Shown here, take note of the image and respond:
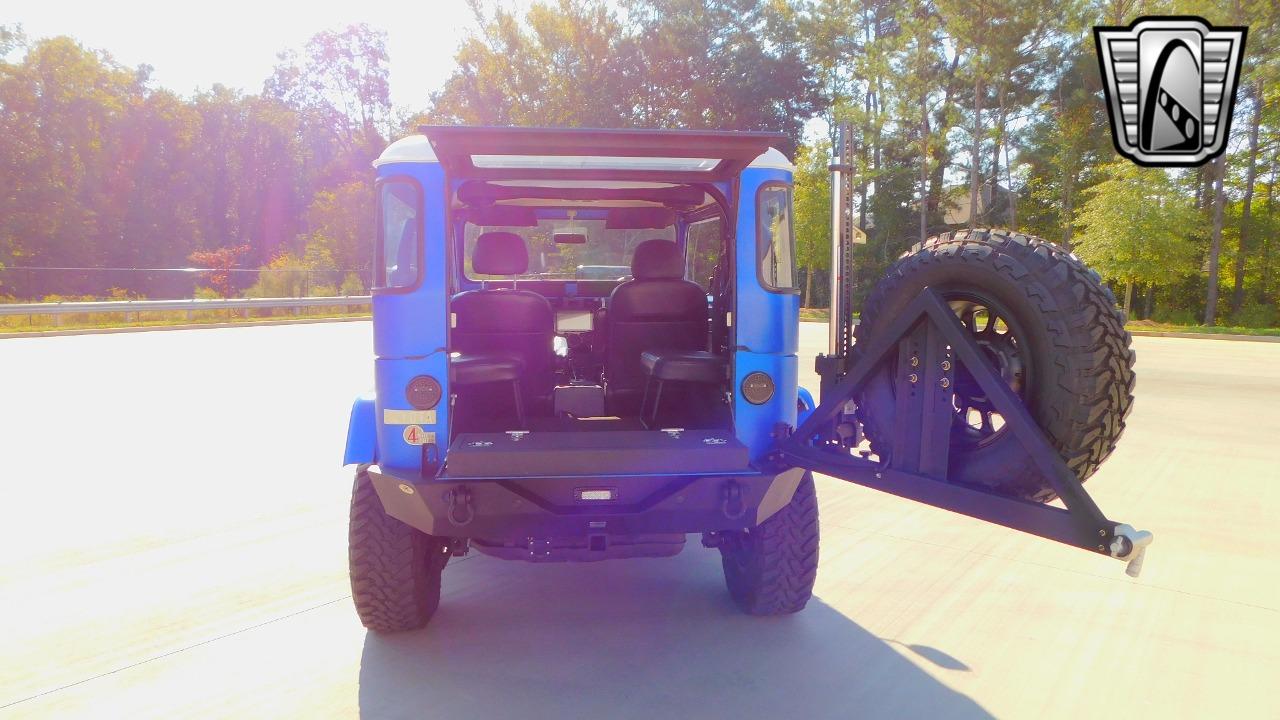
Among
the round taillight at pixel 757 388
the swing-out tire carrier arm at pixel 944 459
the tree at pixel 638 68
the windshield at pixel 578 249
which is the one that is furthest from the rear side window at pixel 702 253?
the tree at pixel 638 68

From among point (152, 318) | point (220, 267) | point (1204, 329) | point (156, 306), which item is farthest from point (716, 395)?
point (220, 267)

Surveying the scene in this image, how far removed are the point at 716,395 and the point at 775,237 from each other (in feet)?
2.95

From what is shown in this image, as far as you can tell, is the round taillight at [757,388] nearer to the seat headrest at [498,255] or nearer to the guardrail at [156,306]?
the seat headrest at [498,255]

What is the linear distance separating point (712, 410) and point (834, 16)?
142ft

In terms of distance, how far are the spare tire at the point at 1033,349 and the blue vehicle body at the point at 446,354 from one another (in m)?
0.67

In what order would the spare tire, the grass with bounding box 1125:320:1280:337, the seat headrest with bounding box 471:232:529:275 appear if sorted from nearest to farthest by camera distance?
the spare tire → the seat headrest with bounding box 471:232:529:275 → the grass with bounding box 1125:320:1280:337

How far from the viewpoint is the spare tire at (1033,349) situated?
296 cm

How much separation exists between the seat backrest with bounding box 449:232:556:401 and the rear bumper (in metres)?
1.09

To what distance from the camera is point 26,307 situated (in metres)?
22.2

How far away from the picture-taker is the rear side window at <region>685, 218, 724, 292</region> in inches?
226

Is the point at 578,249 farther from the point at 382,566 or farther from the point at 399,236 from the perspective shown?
the point at 382,566

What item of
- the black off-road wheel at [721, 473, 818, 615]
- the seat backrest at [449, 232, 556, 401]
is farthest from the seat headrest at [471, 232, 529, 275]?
the black off-road wheel at [721, 473, 818, 615]

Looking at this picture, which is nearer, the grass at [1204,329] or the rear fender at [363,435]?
the rear fender at [363,435]

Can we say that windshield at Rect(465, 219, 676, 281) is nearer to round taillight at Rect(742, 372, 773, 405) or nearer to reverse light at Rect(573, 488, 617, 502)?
round taillight at Rect(742, 372, 773, 405)
